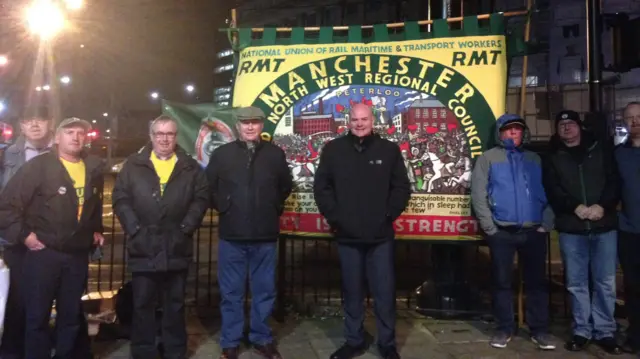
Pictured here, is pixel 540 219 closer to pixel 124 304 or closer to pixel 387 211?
pixel 387 211

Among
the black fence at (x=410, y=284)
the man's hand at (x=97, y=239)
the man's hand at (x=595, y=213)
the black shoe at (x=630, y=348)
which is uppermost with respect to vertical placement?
the man's hand at (x=595, y=213)

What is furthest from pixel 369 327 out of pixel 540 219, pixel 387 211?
pixel 540 219

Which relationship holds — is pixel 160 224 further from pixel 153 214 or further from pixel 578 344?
pixel 578 344

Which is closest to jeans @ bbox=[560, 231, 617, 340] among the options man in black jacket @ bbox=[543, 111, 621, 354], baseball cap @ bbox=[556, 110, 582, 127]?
man in black jacket @ bbox=[543, 111, 621, 354]

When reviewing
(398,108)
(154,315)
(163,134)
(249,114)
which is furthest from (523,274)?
(163,134)

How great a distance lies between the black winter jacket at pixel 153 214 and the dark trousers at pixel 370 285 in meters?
1.36

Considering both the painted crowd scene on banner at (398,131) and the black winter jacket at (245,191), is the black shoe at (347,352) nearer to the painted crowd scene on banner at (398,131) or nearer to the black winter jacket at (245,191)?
the black winter jacket at (245,191)

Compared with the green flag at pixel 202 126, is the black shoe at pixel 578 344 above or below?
below

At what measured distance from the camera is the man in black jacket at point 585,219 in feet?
15.5

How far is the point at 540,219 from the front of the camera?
191 inches

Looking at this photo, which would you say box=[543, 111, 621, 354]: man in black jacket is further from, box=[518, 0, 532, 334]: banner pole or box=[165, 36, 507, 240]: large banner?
box=[165, 36, 507, 240]: large banner

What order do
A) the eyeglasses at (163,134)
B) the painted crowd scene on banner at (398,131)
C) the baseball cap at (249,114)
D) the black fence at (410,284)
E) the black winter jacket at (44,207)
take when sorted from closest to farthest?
Result: the black winter jacket at (44,207), the eyeglasses at (163,134), the baseball cap at (249,114), the painted crowd scene on banner at (398,131), the black fence at (410,284)

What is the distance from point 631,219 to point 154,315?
4.16 metres

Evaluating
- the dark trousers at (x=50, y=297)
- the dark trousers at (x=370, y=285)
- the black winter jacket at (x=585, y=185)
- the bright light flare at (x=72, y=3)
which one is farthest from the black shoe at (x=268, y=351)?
the bright light flare at (x=72, y=3)
